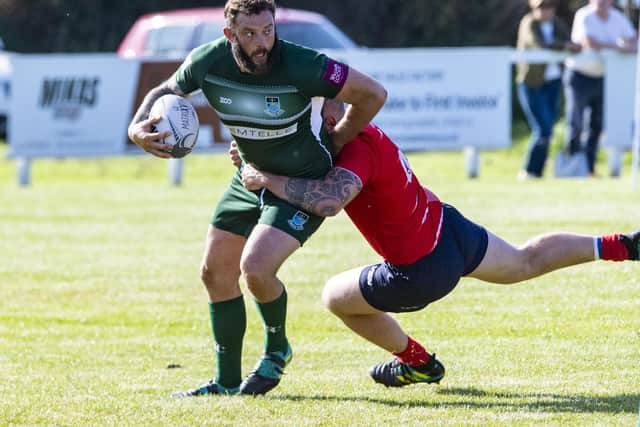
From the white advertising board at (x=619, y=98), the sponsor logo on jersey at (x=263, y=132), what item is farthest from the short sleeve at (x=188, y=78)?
the white advertising board at (x=619, y=98)

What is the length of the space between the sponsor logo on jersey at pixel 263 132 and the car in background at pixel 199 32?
43.0ft

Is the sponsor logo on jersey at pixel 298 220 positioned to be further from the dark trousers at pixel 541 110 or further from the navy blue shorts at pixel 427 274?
the dark trousers at pixel 541 110

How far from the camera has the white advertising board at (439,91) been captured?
16.5 metres

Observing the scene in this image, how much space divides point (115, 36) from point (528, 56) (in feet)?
65.1

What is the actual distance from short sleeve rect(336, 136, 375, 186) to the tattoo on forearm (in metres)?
0.04

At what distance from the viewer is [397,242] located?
6.14m

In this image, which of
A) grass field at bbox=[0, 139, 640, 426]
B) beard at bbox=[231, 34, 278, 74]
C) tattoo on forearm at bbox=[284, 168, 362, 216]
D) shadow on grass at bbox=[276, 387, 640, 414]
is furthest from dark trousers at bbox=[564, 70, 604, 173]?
beard at bbox=[231, 34, 278, 74]

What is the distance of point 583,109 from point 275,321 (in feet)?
34.5

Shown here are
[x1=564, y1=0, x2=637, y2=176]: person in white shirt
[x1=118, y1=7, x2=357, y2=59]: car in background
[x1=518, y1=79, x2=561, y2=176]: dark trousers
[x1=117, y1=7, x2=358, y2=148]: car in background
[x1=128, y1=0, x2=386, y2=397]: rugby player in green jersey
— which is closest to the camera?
[x1=128, y1=0, x2=386, y2=397]: rugby player in green jersey

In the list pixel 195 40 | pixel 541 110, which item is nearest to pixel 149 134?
pixel 541 110

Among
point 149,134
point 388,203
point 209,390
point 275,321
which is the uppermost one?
point 149,134

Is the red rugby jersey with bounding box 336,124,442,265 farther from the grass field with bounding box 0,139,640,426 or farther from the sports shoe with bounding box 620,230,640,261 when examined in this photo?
the sports shoe with bounding box 620,230,640,261

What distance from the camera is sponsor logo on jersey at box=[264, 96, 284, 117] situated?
609cm

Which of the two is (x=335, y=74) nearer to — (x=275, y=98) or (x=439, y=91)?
(x=275, y=98)
